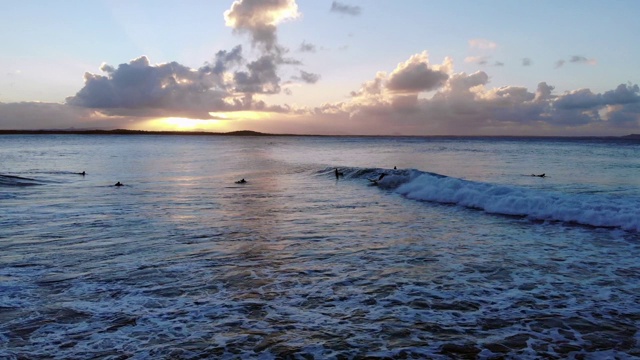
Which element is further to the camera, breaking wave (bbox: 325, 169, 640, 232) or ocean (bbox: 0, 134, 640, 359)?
breaking wave (bbox: 325, 169, 640, 232)

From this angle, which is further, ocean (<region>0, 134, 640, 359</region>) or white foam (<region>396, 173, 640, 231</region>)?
white foam (<region>396, 173, 640, 231</region>)

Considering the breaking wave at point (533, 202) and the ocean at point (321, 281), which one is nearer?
the ocean at point (321, 281)

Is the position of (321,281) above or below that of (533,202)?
below

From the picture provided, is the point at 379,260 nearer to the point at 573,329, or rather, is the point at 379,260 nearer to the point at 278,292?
the point at 278,292

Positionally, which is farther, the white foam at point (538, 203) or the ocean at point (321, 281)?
the white foam at point (538, 203)

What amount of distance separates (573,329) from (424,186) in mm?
16981

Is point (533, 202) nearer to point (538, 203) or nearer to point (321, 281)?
point (538, 203)

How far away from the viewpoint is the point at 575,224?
14883mm

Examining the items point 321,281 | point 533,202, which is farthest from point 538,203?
point 321,281

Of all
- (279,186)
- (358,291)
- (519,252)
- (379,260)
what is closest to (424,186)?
(279,186)

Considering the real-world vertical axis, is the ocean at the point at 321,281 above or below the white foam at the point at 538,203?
below

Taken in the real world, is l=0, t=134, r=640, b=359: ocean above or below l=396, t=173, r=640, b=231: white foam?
below

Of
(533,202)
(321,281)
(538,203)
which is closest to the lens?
(321,281)

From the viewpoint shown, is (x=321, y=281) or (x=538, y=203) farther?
(x=538, y=203)
